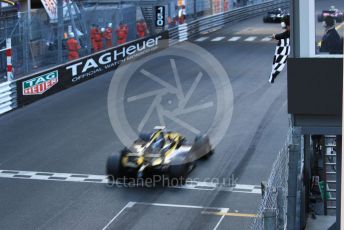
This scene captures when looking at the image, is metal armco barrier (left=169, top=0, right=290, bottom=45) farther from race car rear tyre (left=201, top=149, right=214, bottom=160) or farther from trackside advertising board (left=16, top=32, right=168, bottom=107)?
race car rear tyre (left=201, top=149, right=214, bottom=160)

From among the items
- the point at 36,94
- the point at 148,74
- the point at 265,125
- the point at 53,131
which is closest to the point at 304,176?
the point at 265,125

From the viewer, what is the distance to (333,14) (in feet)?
32.0

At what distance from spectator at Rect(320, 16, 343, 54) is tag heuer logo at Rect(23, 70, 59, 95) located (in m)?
14.9

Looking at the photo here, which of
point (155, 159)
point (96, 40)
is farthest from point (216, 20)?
point (155, 159)

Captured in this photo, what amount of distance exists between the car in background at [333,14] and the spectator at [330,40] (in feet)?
0.23

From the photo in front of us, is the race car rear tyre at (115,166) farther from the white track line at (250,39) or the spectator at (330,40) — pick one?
the white track line at (250,39)

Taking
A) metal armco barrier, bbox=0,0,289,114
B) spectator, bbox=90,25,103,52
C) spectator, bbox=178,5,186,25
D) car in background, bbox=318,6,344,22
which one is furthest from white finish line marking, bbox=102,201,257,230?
spectator, bbox=178,5,186,25

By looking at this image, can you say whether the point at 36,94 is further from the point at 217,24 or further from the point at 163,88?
the point at 217,24

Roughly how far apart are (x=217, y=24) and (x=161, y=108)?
2084cm

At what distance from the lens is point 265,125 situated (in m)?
20.7

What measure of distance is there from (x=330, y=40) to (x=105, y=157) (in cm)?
884

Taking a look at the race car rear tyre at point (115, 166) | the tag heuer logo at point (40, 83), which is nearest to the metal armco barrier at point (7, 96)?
the tag heuer logo at point (40, 83)

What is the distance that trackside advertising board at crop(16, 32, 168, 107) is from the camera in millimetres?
23844

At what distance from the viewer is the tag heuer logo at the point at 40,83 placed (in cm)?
2372
